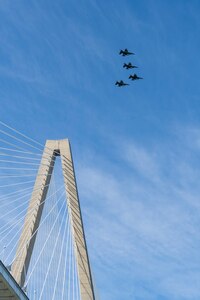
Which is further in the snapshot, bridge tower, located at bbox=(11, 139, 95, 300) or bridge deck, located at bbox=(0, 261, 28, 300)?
bridge tower, located at bbox=(11, 139, 95, 300)

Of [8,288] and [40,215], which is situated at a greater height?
[40,215]

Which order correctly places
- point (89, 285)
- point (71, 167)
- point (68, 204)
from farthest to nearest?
point (71, 167)
point (68, 204)
point (89, 285)

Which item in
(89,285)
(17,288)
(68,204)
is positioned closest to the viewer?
(17,288)

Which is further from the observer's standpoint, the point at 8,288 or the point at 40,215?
the point at 40,215

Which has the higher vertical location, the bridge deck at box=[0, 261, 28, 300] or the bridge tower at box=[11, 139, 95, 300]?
the bridge tower at box=[11, 139, 95, 300]

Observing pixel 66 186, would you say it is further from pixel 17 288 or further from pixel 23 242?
pixel 17 288

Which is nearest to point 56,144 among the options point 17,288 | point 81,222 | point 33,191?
point 33,191

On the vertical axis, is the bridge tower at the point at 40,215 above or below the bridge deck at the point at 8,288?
above

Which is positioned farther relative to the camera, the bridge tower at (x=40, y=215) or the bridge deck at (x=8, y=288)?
the bridge tower at (x=40, y=215)
